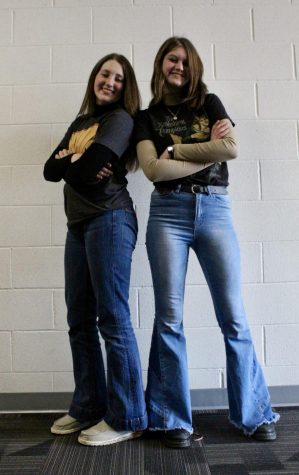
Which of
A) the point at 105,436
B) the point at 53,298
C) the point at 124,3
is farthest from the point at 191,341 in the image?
the point at 124,3

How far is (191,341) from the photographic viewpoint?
6.19 feet

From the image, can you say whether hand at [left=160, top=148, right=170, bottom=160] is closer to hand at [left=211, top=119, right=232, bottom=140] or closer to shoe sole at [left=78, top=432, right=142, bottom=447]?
hand at [left=211, top=119, right=232, bottom=140]

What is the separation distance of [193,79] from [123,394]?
1.31 metres

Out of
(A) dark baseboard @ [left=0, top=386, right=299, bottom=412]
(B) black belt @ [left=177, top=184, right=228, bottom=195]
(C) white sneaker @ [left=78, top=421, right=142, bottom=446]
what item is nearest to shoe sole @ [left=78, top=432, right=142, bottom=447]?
(C) white sneaker @ [left=78, top=421, right=142, bottom=446]

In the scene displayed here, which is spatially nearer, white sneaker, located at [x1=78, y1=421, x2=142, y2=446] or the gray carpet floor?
the gray carpet floor

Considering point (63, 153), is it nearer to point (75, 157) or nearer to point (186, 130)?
point (75, 157)

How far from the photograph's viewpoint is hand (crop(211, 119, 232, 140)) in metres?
1.47

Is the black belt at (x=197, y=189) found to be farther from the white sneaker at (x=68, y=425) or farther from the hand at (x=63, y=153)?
the white sneaker at (x=68, y=425)

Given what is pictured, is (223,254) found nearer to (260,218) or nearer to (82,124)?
(260,218)

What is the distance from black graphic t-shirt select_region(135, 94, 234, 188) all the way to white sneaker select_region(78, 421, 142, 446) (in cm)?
101

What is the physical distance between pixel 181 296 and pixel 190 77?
0.91 m

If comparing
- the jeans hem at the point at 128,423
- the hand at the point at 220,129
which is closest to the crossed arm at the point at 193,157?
the hand at the point at 220,129

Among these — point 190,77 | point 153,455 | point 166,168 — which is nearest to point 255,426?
point 153,455

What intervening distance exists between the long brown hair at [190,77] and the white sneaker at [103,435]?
1360 mm
